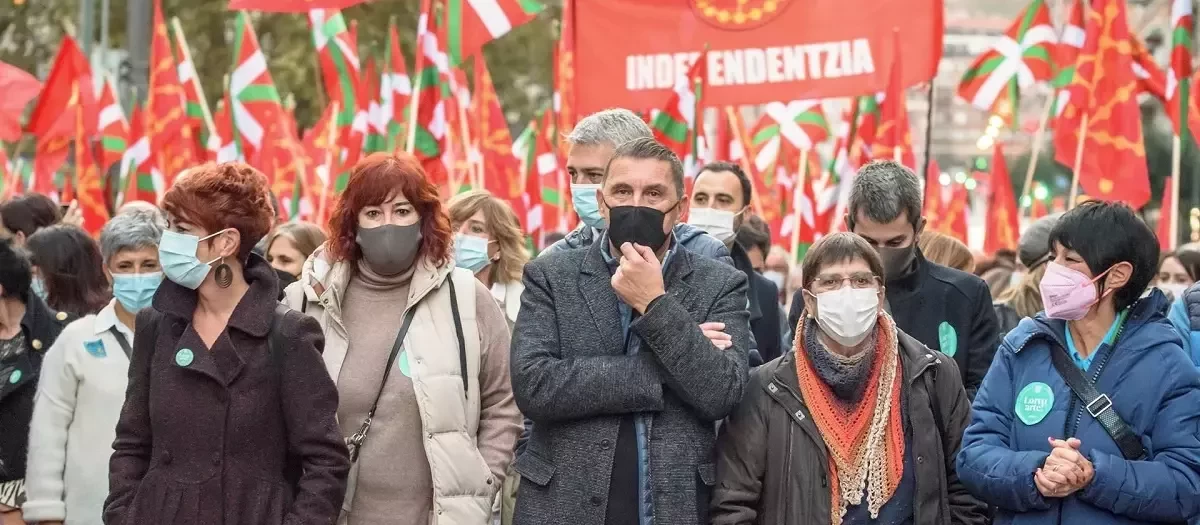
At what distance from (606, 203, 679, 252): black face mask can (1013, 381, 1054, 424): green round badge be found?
3.75 feet

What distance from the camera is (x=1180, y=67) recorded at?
43.0 feet

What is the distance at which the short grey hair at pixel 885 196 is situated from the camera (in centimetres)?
603

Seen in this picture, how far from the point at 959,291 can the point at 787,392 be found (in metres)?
1.28

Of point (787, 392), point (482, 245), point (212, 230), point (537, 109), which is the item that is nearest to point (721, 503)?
point (787, 392)

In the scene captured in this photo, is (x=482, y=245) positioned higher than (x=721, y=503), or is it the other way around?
(x=482, y=245)

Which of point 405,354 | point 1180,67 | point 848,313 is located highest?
point 1180,67

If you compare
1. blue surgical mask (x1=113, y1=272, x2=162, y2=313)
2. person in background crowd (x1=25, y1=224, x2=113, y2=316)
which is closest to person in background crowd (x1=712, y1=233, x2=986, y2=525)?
blue surgical mask (x1=113, y1=272, x2=162, y2=313)

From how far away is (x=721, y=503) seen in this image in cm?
496

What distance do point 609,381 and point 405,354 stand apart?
2.35 ft

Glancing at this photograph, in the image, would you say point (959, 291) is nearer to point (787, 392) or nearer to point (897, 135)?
point (787, 392)

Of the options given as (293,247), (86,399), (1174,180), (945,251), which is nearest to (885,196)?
(945,251)

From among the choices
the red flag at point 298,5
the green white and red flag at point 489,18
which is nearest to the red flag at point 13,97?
the red flag at point 298,5

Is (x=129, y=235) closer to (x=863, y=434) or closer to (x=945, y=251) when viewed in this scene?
(x=863, y=434)

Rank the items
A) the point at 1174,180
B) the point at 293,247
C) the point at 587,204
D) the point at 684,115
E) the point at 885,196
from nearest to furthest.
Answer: the point at 587,204
the point at 885,196
the point at 293,247
the point at 684,115
the point at 1174,180
